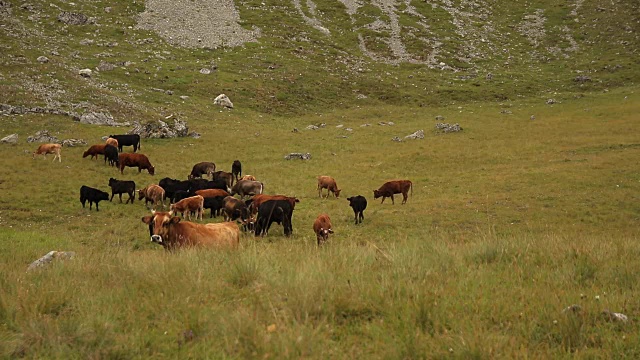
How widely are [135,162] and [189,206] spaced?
9.50 metres

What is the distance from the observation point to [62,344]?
456 cm

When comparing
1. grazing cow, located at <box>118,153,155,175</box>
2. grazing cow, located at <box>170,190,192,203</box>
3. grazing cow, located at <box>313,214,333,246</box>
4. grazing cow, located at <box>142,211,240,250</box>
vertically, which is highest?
grazing cow, located at <box>118,153,155,175</box>

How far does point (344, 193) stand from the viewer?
969 inches

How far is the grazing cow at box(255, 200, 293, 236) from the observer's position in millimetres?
17062

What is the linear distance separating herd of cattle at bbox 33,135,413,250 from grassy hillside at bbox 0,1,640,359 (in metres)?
0.67

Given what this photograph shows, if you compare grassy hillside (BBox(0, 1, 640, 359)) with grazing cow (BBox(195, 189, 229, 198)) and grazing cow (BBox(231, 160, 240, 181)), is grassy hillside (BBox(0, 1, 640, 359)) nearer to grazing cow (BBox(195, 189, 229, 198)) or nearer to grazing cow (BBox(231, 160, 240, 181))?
grazing cow (BBox(231, 160, 240, 181))

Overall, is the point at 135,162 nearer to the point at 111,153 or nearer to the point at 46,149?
the point at 111,153

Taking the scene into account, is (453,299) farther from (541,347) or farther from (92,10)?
(92,10)

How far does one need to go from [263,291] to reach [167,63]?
57308 mm

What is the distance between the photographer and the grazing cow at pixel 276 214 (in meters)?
17.1

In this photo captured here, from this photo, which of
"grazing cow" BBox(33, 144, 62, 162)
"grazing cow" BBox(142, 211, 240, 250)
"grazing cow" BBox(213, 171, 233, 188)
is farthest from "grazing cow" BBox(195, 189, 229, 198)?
"grazing cow" BBox(33, 144, 62, 162)

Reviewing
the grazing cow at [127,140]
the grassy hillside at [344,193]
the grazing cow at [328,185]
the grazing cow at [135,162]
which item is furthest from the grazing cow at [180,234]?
the grazing cow at [127,140]

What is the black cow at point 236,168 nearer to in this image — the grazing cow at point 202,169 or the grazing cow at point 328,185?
the grazing cow at point 202,169

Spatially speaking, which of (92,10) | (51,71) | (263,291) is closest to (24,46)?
(51,71)
